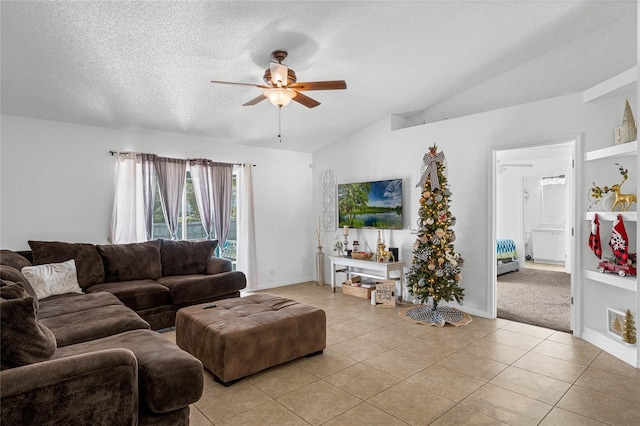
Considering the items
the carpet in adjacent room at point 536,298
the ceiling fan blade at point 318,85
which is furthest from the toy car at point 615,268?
the ceiling fan blade at point 318,85

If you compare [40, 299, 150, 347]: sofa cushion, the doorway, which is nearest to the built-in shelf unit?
the doorway

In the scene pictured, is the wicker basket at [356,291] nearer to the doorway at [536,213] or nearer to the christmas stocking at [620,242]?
the christmas stocking at [620,242]

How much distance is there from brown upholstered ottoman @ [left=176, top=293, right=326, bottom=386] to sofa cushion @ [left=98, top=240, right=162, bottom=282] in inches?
57.7

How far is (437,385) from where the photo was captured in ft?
9.14

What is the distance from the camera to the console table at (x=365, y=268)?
207 inches

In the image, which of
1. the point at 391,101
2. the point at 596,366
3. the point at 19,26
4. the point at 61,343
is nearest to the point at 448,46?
the point at 391,101

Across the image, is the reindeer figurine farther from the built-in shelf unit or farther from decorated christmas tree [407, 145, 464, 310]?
decorated christmas tree [407, 145, 464, 310]

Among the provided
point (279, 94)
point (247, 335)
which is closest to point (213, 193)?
point (279, 94)

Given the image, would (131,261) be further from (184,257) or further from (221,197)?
(221,197)

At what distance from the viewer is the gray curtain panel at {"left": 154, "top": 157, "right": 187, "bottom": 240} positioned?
514 cm

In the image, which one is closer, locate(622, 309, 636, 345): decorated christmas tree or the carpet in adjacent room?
Result: locate(622, 309, 636, 345): decorated christmas tree

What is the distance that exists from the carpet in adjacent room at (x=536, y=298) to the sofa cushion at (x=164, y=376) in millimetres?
4038

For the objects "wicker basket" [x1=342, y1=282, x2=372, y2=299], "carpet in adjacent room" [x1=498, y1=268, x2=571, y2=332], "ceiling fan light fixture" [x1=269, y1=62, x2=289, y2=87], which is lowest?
"carpet in adjacent room" [x1=498, y1=268, x2=571, y2=332]

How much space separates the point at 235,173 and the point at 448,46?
3.80 metres
